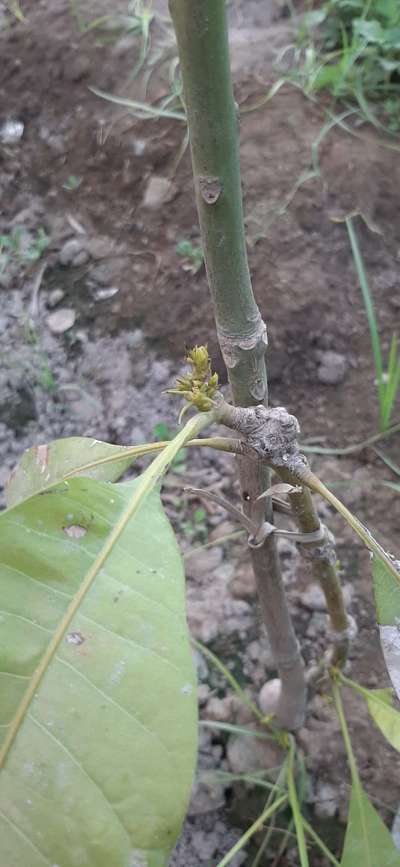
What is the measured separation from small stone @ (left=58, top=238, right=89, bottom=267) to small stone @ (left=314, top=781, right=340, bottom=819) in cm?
130

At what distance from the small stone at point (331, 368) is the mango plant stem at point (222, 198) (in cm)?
78

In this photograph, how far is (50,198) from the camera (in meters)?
1.85

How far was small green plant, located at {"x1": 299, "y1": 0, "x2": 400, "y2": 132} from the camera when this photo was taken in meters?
1.77

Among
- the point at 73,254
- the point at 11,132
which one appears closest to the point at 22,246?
the point at 73,254

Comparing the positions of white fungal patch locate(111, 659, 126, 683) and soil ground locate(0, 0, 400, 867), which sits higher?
white fungal patch locate(111, 659, 126, 683)

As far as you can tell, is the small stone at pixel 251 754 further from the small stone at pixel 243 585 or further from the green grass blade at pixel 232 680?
the small stone at pixel 243 585

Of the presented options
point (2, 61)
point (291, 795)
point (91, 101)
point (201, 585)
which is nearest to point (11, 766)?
point (291, 795)

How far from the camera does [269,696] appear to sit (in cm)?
106

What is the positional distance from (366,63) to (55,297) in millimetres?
1056

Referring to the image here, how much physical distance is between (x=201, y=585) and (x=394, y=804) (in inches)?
18.4

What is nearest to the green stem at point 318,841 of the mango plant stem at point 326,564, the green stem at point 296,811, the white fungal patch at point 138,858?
the green stem at point 296,811

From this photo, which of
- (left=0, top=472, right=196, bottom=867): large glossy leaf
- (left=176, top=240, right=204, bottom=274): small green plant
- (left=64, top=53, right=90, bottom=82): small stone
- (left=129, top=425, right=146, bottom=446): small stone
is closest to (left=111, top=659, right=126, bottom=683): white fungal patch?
(left=0, top=472, right=196, bottom=867): large glossy leaf

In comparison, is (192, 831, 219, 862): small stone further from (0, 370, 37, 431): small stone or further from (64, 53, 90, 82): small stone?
(64, 53, 90, 82): small stone

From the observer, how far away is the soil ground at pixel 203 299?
1121 mm
